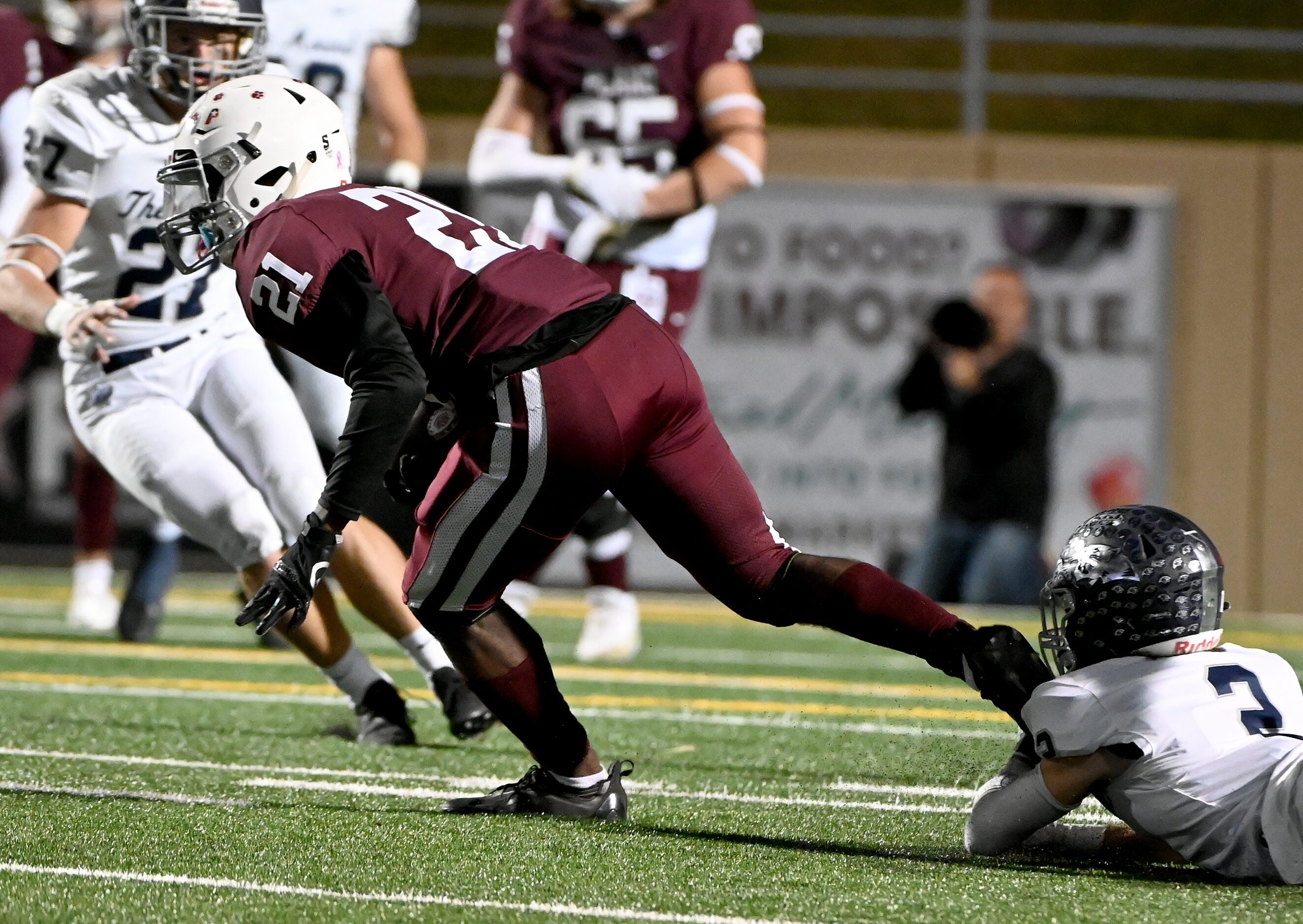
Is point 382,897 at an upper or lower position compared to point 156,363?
lower

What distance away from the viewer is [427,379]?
2.99m

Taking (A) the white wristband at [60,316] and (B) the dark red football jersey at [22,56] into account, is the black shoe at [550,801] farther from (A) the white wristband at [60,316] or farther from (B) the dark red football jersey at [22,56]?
(B) the dark red football jersey at [22,56]

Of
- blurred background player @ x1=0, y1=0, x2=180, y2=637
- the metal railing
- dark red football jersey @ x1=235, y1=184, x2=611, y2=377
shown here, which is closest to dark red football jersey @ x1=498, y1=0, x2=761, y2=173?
blurred background player @ x1=0, y1=0, x2=180, y2=637

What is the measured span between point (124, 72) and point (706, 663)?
9.04 ft

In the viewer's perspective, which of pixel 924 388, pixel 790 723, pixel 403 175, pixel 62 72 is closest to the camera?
pixel 790 723

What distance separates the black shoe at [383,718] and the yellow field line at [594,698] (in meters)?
0.63

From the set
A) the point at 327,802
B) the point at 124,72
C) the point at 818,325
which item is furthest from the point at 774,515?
the point at 327,802

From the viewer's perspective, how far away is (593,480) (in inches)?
114

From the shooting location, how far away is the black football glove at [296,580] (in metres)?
2.76

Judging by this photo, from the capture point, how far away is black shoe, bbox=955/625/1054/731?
2797 mm

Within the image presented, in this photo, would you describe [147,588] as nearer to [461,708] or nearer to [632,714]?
[632,714]

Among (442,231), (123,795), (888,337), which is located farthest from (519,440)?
(888,337)

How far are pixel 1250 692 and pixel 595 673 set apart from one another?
10.1ft

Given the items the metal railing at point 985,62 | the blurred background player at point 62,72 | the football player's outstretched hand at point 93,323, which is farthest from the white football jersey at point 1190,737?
the metal railing at point 985,62
